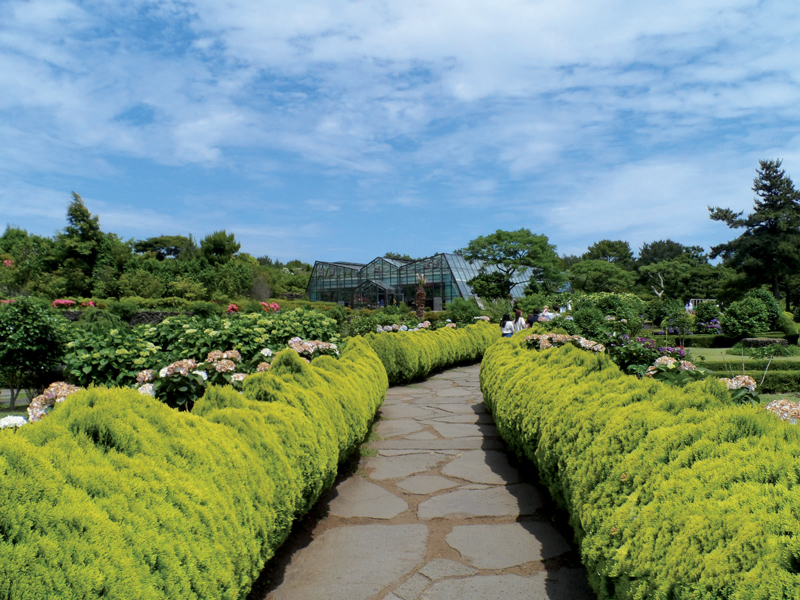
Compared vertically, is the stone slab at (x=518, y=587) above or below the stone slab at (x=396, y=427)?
above

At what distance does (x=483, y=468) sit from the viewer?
4531mm

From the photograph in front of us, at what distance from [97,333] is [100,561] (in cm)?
615

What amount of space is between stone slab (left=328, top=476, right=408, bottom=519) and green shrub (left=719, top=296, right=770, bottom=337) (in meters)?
17.1

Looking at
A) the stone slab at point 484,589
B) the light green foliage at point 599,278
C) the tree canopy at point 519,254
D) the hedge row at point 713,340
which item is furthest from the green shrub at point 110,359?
the light green foliage at point 599,278

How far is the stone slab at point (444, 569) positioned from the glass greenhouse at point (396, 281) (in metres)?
32.6

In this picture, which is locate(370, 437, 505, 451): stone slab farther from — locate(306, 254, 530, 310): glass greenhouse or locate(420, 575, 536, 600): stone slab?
locate(306, 254, 530, 310): glass greenhouse

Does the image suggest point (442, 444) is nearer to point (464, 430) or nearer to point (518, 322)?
point (464, 430)

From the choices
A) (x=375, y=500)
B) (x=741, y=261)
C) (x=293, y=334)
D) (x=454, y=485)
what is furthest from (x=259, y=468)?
(x=741, y=261)

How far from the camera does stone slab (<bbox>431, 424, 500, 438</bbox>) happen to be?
5688mm

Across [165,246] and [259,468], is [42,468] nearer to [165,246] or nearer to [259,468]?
[259,468]

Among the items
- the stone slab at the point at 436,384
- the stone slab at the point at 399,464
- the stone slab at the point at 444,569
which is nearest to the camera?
the stone slab at the point at 444,569

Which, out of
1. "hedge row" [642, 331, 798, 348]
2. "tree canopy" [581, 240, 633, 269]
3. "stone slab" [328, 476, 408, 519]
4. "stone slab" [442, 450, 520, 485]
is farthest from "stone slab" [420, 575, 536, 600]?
"tree canopy" [581, 240, 633, 269]

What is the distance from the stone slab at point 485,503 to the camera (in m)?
3.55

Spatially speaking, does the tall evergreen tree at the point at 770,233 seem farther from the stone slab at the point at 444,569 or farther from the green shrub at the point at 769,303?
the stone slab at the point at 444,569
